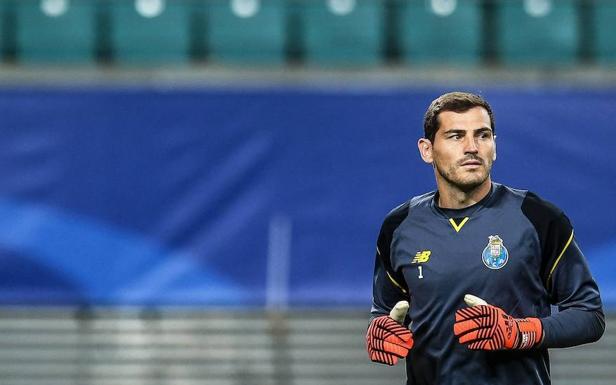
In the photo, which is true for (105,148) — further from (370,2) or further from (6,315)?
(370,2)

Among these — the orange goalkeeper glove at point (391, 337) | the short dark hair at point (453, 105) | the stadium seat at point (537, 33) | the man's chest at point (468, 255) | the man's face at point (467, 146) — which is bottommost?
the orange goalkeeper glove at point (391, 337)

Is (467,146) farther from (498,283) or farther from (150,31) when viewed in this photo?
(150,31)

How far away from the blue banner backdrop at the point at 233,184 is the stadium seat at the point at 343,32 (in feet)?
4.11

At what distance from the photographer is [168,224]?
8.23 meters

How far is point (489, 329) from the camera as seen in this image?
10.9 ft

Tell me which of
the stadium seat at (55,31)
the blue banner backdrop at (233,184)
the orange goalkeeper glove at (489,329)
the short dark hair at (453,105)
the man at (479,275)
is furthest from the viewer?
the stadium seat at (55,31)

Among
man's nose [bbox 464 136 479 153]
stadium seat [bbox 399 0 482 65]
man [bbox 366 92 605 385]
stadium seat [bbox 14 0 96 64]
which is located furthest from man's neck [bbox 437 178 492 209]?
stadium seat [bbox 14 0 96 64]

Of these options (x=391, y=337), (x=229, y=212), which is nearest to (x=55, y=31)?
(x=229, y=212)

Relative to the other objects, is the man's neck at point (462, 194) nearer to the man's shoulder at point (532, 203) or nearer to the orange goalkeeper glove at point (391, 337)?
the man's shoulder at point (532, 203)

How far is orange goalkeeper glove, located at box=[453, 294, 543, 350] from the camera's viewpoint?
3.34m

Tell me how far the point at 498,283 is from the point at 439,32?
633cm

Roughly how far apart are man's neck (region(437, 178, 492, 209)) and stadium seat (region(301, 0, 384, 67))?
233 inches

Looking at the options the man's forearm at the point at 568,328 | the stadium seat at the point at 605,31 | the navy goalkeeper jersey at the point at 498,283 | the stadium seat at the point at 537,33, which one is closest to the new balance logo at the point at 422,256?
the navy goalkeeper jersey at the point at 498,283

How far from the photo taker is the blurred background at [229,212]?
8.13 meters
